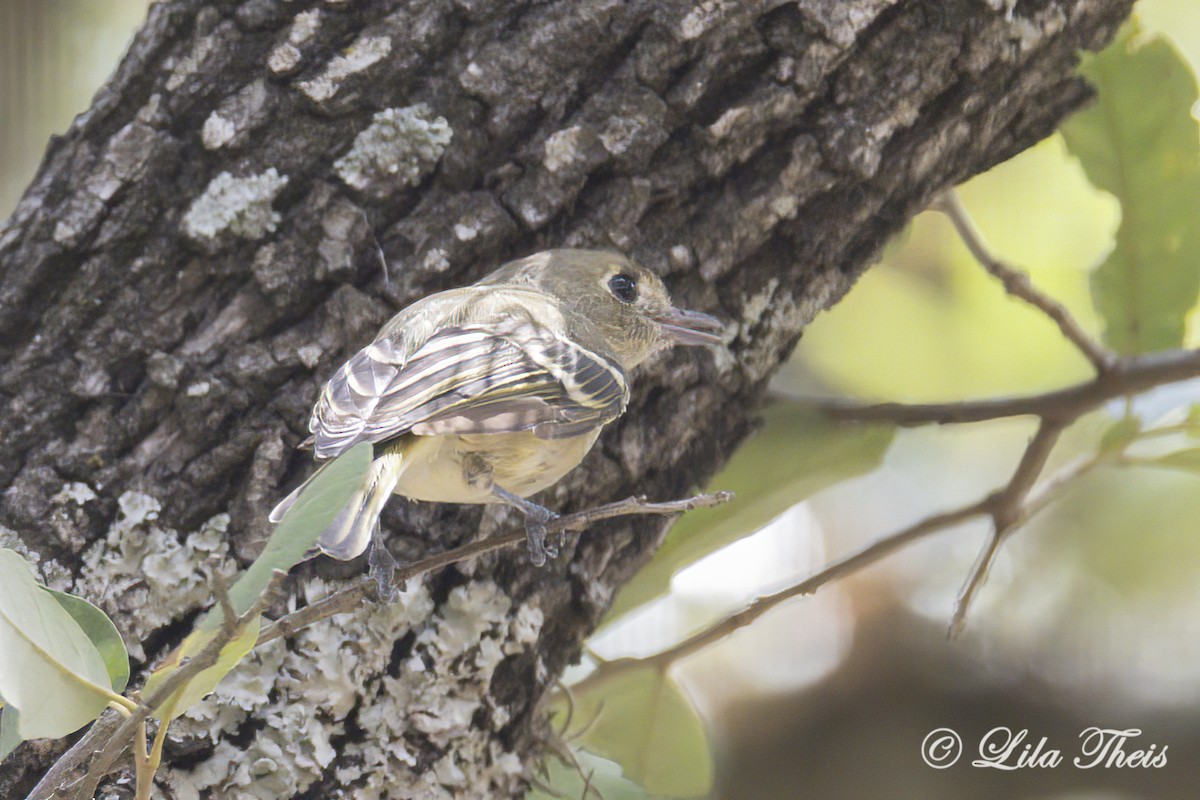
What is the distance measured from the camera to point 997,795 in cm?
222

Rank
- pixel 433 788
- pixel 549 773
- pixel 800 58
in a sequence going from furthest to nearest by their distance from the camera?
pixel 549 773
pixel 800 58
pixel 433 788

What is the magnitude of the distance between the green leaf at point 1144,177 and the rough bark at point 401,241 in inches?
13.7

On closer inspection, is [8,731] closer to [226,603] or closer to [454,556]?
[226,603]

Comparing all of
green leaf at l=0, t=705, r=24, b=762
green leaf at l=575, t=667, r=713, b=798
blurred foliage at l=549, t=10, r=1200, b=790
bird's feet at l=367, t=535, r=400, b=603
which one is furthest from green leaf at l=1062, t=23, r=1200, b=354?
green leaf at l=0, t=705, r=24, b=762

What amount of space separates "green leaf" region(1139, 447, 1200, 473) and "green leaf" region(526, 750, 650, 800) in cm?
107

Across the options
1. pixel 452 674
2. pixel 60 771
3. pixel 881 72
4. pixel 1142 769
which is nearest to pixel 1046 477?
pixel 1142 769

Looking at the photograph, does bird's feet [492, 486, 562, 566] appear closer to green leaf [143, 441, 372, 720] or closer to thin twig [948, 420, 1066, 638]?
green leaf [143, 441, 372, 720]

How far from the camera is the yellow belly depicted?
133cm

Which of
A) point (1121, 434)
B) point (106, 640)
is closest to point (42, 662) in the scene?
point (106, 640)

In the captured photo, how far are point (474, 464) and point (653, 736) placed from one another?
0.85 metres

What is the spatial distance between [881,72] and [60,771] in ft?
4.25

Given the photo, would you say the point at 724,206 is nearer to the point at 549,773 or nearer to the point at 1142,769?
the point at 549,773

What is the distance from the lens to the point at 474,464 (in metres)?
1.34

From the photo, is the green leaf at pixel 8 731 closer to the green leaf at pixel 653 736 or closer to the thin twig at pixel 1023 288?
the green leaf at pixel 653 736
